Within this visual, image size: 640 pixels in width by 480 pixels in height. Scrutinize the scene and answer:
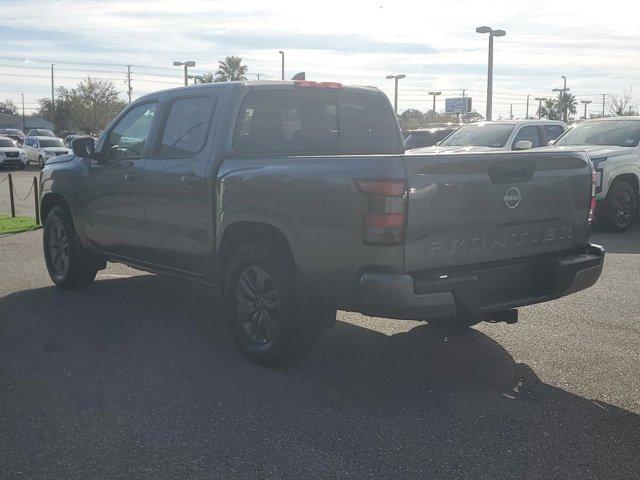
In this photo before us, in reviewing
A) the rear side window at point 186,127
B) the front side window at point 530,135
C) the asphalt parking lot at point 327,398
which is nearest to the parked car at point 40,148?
the front side window at point 530,135

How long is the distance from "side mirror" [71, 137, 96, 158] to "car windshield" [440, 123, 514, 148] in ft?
27.4

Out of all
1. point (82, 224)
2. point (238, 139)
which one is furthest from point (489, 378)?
point (82, 224)

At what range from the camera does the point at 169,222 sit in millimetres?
5742

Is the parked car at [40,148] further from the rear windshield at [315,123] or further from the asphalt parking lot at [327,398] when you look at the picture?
the rear windshield at [315,123]

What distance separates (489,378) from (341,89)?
265 centimetres

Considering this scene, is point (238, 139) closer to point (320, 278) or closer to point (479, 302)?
point (320, 278)

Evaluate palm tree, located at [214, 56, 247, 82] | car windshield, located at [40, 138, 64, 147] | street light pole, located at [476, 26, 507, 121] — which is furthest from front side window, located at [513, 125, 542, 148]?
palm tree, located at [214, 56, 247, 82]

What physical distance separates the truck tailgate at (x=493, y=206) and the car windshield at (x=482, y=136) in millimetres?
8967

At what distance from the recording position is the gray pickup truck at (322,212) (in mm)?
4066

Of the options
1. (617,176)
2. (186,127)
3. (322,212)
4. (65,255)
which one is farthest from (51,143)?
(322,212)

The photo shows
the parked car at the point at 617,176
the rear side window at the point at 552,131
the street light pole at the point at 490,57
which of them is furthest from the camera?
the street light pole at the point at 490,57

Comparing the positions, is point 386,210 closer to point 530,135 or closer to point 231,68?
point 530,135

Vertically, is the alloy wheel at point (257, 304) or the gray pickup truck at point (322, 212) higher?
the gray pickup truck at point (322, 212)

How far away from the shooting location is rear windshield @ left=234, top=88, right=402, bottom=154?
5.47 metres
